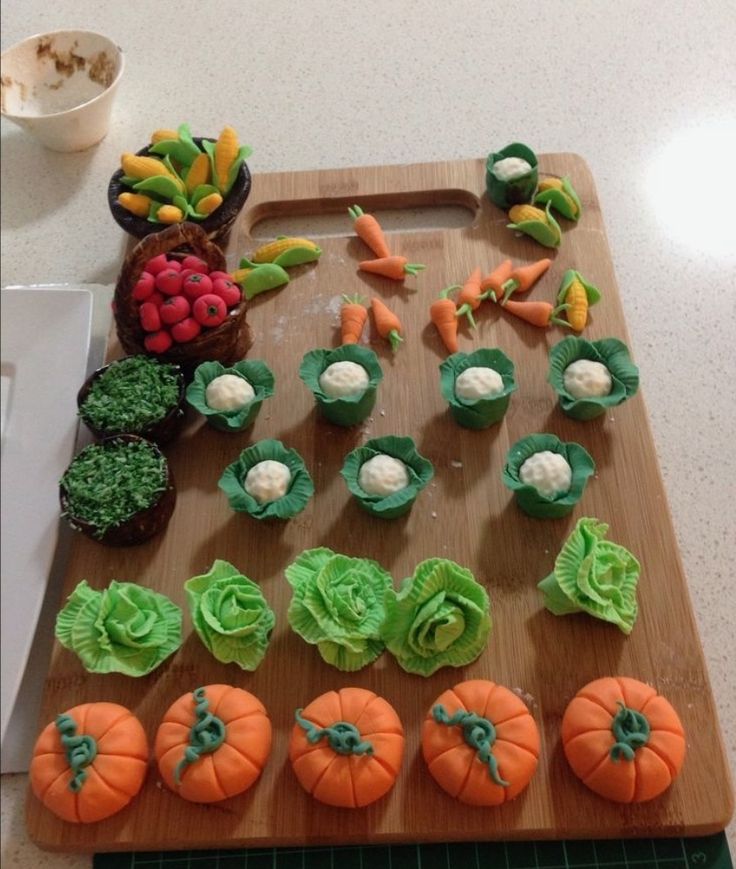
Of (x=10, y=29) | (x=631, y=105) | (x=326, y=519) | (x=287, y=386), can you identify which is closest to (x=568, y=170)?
(x=631, y=105)

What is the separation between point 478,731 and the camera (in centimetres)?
80

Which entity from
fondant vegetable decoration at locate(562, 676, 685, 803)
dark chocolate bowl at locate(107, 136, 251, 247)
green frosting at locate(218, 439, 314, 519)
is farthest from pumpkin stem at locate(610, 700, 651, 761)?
dark chocolate bowl at locate(107, 136, 251, 247)

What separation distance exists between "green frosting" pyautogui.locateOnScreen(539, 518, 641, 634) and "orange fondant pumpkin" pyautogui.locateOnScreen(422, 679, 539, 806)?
14 cm

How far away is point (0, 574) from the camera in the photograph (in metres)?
1.10

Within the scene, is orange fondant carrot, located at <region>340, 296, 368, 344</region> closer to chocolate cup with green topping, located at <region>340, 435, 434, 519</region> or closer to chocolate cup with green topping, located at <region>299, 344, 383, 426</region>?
chocolate cup with green topping, located at <region>299, 344, 383, 426</region>

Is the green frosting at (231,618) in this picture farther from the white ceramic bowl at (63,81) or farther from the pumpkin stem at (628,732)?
the white ceramic bowl at (63,81)

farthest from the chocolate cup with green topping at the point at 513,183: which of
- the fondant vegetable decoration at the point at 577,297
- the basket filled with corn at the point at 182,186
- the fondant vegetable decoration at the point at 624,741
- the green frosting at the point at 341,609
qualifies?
the fondant vegetable decoration at the point at 624,741

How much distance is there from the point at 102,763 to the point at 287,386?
0.56 meters

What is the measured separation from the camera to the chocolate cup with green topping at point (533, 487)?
97cm

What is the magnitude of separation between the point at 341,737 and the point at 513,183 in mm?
878

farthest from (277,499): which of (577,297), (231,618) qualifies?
(577,297)

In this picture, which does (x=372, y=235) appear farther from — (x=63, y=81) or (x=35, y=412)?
(x=63, y=81)

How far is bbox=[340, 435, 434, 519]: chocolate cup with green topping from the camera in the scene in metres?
0.98

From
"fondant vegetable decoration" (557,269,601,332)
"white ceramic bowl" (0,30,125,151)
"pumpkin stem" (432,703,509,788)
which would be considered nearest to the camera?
"pumpkin stem" (432,703,509,788)
